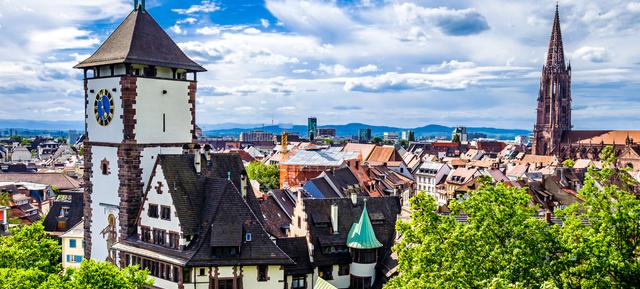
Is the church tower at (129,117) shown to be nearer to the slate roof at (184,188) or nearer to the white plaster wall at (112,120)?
the white plaster wall at (112,120)

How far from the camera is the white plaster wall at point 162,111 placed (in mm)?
47594

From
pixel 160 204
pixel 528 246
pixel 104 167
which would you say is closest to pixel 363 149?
pixel 104 167

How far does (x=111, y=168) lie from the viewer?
160ft

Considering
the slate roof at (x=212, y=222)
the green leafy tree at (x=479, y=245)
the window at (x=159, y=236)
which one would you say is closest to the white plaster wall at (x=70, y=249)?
the slate roof at (x=212, y=222)

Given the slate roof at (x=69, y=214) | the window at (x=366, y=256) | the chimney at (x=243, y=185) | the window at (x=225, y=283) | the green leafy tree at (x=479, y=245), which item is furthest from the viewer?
the slate roof at (x=69, y=214)

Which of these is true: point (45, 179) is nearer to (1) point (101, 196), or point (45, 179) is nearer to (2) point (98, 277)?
(1) point (101, 196)

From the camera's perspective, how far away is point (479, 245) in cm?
2692

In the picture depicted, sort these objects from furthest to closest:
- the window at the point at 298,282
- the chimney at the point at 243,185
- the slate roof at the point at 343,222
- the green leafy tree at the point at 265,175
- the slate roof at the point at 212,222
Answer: the green leafy tree at the point at 265,175 < the slate roof at the point at 343,222 < the chimney at the point at 243,185 < the window at the point at 298,282 < the slate roof at the point at 212,222

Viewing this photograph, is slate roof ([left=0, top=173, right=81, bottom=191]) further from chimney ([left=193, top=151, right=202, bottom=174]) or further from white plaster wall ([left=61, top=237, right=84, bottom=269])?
chimney ([left=193, top=151, right=202, bottom=174])

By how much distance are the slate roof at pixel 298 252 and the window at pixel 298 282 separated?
0.49 meters

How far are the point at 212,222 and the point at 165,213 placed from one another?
3652mm

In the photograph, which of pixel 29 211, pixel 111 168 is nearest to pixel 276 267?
pixel 111 168

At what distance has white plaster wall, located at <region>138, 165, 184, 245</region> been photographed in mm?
44531

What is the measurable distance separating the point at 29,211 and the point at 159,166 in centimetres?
6062
